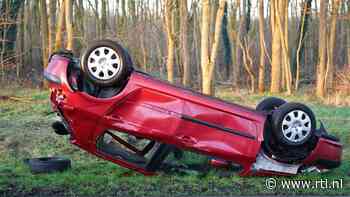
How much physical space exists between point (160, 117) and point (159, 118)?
18mm

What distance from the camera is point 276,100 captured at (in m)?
8.74

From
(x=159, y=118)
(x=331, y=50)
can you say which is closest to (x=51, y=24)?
(x=331, y=50)

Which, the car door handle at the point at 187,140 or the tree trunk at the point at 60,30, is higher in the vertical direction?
the tree trunk at the point at 60,30

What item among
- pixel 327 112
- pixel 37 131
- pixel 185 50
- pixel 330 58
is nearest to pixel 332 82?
pixel 330 58

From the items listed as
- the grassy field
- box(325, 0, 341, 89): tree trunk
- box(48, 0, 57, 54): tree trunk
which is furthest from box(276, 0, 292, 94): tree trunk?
the grassy field

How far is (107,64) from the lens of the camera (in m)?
7.18

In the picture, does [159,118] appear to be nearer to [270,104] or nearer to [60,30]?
[270,104]

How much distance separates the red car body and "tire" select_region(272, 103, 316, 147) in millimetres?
226

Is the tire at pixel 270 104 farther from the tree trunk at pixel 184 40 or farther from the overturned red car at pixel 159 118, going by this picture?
the tree trunk at pixel 184 40

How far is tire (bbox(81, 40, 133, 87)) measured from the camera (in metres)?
7.13

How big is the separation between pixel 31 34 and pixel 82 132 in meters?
27.0

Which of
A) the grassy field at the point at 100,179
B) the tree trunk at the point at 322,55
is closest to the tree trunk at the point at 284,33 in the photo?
the tree trunk at the point at 322,55

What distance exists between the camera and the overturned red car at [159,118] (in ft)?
23.6

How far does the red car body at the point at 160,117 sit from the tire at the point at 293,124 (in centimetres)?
23
